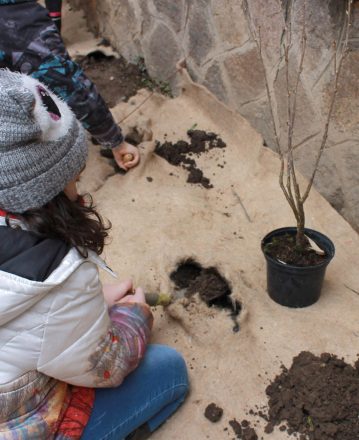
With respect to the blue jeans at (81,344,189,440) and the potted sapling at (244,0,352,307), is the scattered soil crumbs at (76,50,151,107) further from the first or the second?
the blue jeans at (81,344,189,440)

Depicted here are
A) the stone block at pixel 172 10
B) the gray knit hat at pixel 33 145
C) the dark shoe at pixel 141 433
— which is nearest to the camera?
the gray knit hat at pixel 33 145

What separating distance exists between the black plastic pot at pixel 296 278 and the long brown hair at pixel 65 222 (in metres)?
0.90

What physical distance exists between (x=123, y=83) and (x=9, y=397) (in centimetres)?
263

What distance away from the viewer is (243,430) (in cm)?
171

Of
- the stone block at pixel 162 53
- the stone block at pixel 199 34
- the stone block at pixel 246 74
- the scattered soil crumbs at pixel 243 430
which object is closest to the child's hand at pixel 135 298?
the scattered soil crumbs at pixel 243 430

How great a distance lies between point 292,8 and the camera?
2.28m

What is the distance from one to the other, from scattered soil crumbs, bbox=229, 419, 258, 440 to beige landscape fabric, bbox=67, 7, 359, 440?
0.07ft

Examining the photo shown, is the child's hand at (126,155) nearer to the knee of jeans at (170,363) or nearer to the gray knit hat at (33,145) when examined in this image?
the knee of jeans at (170,363)

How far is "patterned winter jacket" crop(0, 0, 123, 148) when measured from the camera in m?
2.21

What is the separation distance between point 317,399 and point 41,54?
5.68 feet

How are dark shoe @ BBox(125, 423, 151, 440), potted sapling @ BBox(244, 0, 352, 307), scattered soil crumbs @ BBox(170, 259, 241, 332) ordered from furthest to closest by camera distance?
scattered soil crumbs @ BBox(170, 259, 241, 332), potted sapling @ BBox(244, 0, 352, 307), dark shoe @ BBox(125, 423, 151, 440)

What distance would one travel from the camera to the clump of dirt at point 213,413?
174 cm

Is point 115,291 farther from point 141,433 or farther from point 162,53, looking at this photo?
point 162,53

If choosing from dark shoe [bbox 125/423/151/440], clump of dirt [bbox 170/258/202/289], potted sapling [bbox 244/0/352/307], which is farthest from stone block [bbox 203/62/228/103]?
dark shoe [bbox 125/423/151/440]
